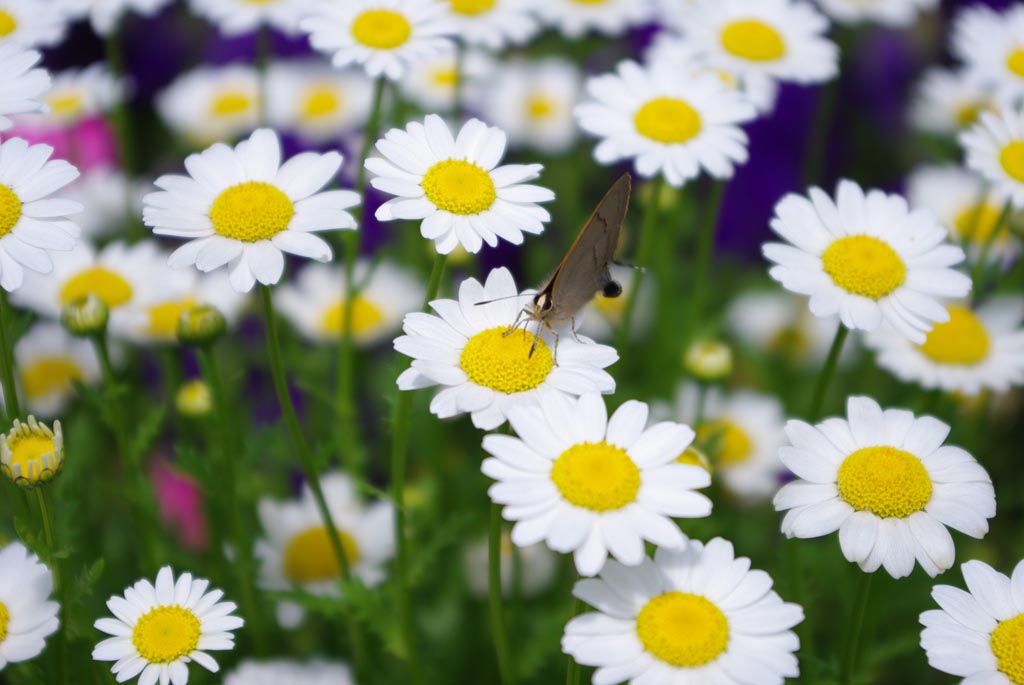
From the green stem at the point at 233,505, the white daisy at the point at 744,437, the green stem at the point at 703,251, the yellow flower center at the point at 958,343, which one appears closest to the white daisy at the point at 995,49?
the yellow flower center at the point at 958,343

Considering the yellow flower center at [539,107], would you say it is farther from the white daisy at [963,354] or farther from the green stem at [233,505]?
the green stem at [233,505]

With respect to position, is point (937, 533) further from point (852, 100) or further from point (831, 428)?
point (852, 100)

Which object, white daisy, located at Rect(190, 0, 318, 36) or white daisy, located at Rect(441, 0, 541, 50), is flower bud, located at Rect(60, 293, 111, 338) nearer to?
white daisy, located at Rect(190, 0, 318, 36)

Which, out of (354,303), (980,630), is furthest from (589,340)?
(354,303)

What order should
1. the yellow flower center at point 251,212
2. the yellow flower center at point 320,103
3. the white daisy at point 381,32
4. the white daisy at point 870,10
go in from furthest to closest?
the yellow flower center at point 320,103, the white daisy at point 870,10, the white daisy at point 381,32, the yellow flower center at point 251,212

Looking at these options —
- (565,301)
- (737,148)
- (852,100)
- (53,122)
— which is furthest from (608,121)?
(852,100)

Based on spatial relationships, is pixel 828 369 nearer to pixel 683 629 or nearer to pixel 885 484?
pixel 885 484
